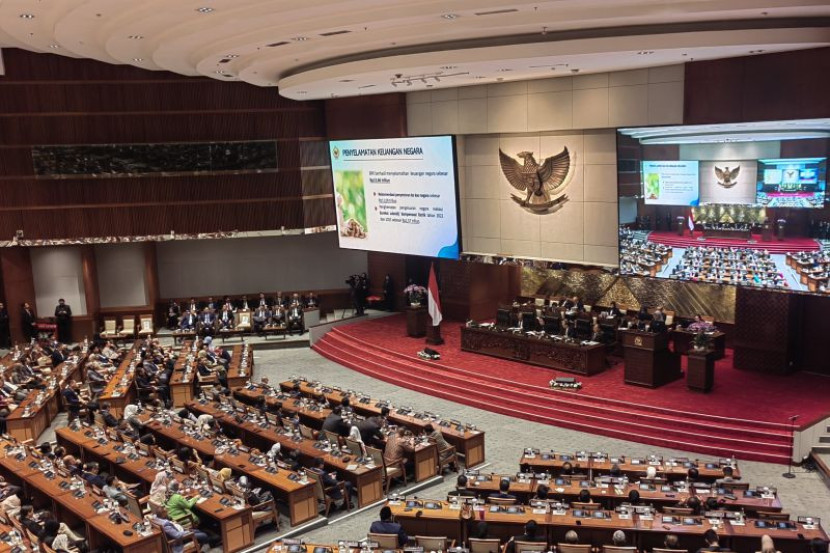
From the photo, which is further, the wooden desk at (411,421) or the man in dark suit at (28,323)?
the man in dark suit at (28,323)

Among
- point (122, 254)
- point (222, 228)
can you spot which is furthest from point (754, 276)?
point (122, 254)

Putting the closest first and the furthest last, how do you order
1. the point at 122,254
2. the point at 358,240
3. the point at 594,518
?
the point at 594,518, the point at 358,240, the point at 122,254

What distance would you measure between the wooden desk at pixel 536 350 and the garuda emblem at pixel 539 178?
3.02 meters

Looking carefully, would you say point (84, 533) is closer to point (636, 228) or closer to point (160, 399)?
point (160, 399)

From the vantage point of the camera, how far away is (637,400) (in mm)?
13883

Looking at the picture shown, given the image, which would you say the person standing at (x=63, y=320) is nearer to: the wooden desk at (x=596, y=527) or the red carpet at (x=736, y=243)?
the wooden desk at (x=596, y=527)

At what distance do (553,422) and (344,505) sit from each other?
4.86m

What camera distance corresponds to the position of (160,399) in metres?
16.0

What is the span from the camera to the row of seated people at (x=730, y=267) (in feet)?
43.8

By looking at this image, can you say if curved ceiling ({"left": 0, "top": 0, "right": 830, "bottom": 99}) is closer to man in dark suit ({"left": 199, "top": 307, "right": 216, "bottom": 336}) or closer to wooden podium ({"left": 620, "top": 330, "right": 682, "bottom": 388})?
wooden podium ({"left": 620, "top": 330, "right": 682, "bottom": 388})

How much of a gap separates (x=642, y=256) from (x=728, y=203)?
A: 199 cm

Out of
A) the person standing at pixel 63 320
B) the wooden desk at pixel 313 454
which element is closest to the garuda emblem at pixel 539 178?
the wooden desk at pixel 313 454

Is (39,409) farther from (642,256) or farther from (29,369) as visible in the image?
(642,256)

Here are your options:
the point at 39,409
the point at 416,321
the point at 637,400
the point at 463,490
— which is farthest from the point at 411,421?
the point at 39,409
